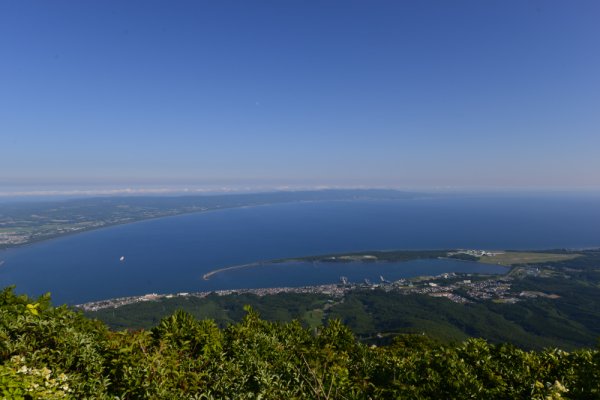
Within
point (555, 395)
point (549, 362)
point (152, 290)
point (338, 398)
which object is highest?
point (555, 395)

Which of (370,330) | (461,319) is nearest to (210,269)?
(370,330)

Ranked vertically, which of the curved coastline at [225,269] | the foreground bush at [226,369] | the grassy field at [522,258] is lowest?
the curved coastline at [225,269]

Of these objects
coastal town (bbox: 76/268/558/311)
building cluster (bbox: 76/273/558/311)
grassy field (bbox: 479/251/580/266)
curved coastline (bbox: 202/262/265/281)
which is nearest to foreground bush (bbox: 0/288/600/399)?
coastal town (bbox: 76/268/558/311)

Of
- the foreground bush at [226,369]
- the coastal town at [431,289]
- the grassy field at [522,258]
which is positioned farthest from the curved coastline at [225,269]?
the foreground bush at [226,369]

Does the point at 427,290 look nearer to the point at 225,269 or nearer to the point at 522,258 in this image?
the point at 522,258

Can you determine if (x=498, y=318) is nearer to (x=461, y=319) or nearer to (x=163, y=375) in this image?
(x=461, y=319)

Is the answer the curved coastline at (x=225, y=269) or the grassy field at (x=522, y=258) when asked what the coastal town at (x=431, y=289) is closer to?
the grassy field at (x=522, y=258)
